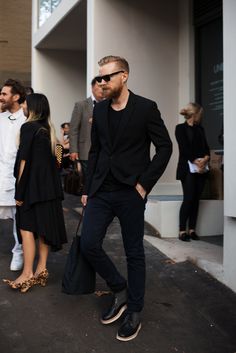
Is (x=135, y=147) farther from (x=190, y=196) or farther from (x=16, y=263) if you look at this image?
(x=190, y=196)

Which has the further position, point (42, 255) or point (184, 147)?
point (184, 147)

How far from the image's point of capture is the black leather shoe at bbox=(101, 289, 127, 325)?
153 inches

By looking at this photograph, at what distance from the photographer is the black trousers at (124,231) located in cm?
371

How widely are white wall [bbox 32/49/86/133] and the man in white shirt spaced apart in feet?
28.3

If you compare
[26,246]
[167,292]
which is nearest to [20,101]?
[26,246]

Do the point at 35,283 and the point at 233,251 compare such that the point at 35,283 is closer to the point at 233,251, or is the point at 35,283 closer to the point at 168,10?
the point at 233,251

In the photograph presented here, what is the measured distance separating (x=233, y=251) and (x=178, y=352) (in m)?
1.40

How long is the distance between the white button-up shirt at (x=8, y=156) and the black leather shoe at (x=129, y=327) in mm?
1927

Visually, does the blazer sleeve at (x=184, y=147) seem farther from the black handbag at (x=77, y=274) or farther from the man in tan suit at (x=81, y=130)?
the black handbag at (x=77, y=274)

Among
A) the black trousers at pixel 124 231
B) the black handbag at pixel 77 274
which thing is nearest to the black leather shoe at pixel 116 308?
the black trousers at pixel 124 231

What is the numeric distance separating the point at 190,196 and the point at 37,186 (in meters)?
2.59

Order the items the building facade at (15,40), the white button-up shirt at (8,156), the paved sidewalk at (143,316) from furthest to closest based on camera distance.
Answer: the building facade at (15,40) < the white button-up shirt at (8,156) < the paved sidewalk at (143,316)

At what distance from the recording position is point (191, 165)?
6.49 meters

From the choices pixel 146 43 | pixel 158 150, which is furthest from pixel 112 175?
pixel 146 43
